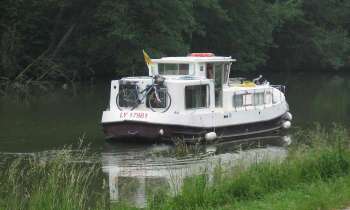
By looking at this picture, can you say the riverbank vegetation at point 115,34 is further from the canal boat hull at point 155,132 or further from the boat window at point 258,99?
the canal boat hull at point 155,132

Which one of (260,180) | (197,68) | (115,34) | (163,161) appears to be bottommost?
(163,161)

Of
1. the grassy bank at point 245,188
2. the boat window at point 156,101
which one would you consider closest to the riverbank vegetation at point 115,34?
the boat window at point 156,101

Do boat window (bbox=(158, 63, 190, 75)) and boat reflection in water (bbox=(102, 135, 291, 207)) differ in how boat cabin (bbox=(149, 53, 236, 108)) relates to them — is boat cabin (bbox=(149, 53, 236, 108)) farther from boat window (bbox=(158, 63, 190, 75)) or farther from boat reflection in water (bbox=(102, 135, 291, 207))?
boat reflection in water (bbox=(102, 135, 291, 207))

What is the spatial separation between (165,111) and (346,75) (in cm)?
4335

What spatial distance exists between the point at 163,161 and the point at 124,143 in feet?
12.1

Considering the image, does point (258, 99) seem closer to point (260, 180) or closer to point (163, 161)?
point (163, 161)

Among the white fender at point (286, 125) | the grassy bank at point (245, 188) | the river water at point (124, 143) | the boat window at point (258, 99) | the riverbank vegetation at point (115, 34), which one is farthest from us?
the riverbank vegetation at point (115, 34)

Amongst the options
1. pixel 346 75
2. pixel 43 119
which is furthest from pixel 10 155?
pixel 346 75

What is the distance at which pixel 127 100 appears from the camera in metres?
23.0

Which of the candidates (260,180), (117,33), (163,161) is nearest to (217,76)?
(163,161)

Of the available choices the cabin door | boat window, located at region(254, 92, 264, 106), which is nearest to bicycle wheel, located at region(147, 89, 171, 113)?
the cabin door

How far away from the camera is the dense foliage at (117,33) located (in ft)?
139

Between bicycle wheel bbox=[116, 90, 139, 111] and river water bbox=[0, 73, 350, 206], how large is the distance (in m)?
1.19

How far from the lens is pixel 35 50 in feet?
155
